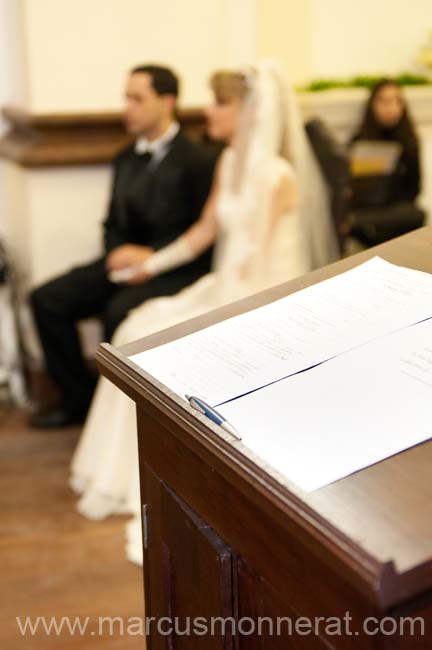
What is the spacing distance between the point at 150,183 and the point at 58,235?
61cm

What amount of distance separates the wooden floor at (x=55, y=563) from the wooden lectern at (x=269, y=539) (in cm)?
111

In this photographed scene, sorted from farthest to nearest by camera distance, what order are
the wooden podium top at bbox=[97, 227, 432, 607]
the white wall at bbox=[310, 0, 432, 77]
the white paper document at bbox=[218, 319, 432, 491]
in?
the white wall at bbox=[310, 0, 432, 77] → the white paper document at bbox=[218, 319, 432, 491] → the wooden podium top at bbox=[97, 227, 432, 607]

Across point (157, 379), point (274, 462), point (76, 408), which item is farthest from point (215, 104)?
point (274, 462)

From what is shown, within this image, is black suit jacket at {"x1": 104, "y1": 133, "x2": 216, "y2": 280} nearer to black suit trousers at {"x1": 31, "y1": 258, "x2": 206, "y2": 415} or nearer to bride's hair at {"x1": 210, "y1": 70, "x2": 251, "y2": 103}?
black suit trousers at {"x1": 31, "y1": 258, "x2": 206, "y2": 415}

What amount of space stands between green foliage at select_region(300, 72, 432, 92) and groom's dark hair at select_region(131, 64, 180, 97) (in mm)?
1622

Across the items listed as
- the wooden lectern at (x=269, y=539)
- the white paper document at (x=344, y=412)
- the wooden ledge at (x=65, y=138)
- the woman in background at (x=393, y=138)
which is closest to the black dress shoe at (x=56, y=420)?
the wooden ledge at (x=65, y=138)

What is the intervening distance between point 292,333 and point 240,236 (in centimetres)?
219

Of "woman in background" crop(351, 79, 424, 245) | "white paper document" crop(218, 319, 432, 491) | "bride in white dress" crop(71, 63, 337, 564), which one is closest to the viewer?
"white paper document" crop(218, 319, 432, 491)

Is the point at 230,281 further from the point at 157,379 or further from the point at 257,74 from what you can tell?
the point at 157,379

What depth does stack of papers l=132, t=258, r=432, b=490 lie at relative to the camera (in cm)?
116

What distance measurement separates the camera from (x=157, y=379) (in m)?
1.43

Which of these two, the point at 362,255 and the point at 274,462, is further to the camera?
the point at 362,255

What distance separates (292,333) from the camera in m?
1.46

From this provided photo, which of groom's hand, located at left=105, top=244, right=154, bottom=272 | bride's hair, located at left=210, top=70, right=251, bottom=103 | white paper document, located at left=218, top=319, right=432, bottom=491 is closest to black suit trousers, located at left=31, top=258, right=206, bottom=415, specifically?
groom's hand, located at left=105, top=244, right=154, bottom=272
